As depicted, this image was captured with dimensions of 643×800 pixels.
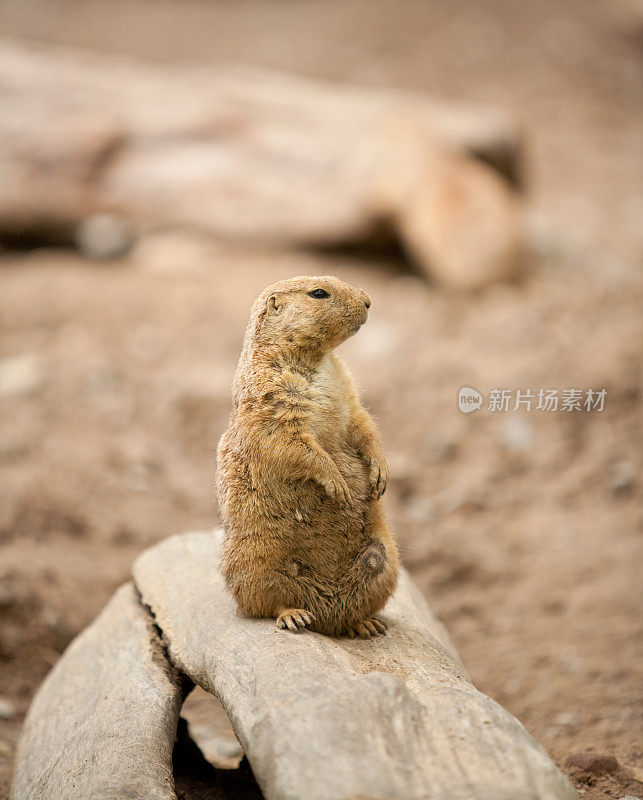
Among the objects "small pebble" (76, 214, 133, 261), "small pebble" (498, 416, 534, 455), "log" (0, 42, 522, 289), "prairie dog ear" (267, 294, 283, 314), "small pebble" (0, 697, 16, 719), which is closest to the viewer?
"prairie dog ear" (267, 294, 283, 314)

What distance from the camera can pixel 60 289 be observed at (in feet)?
26.7

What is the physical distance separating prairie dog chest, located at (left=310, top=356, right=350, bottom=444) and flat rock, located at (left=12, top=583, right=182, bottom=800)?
1.26 metres

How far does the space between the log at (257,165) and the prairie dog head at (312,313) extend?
497 centimetres

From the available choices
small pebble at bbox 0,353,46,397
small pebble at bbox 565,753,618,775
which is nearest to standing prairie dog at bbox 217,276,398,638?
small pebble at bbox 565,753,618,775

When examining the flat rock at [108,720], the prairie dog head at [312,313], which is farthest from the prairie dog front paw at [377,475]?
the flat rock at [108,720]

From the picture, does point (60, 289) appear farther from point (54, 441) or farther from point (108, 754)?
point (108, 754)

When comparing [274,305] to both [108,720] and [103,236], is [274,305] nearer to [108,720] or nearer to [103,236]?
[108,720]

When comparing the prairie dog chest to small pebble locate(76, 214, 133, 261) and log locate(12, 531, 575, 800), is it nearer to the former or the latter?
log locate(12, 531, 575, 800)

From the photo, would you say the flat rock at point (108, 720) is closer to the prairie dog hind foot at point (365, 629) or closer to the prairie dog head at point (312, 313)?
the prairie dog hind foot at point (365, 629)

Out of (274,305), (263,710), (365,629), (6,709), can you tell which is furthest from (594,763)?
(6,709)

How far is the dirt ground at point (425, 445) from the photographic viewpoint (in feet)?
16.0

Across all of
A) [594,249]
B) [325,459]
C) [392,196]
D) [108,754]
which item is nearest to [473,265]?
[392,196]

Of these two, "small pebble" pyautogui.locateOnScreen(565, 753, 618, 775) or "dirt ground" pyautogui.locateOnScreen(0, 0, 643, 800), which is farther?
"dirt ground" pyautogui.locateOnScreen(0, 0, 643, 800)

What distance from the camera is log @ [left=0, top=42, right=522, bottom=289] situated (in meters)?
8.15
